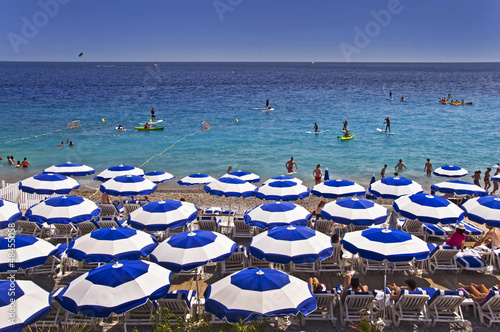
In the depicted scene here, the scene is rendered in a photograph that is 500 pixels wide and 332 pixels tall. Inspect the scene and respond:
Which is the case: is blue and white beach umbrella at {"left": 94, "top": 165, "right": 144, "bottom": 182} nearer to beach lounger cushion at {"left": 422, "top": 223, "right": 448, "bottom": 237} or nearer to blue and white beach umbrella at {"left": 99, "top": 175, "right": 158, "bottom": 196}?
blue and white beach umbrella at {"left": 99, "top": 175, "right": 158, "bottom": 196}

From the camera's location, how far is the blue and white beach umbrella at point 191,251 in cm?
744

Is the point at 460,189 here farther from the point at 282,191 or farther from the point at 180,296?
the point at 180,296

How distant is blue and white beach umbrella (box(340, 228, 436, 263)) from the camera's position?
7680 mm

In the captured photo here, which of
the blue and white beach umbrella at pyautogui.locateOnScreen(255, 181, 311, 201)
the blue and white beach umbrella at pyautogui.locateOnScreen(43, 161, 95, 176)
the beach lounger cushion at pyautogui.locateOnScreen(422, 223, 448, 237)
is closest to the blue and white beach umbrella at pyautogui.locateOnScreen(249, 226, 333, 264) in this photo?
the blue and white beach umbrella at pyautogui.locateOnScreen(255, 181, 311, 201)

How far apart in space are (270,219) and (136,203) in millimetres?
6118

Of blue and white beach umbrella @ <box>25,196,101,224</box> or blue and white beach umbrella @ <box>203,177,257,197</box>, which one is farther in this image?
blue and white beach umbrella @ <box>203,177,257,197</box>

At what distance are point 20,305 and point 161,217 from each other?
4.10m

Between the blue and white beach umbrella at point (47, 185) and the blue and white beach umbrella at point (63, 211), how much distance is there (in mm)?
2502

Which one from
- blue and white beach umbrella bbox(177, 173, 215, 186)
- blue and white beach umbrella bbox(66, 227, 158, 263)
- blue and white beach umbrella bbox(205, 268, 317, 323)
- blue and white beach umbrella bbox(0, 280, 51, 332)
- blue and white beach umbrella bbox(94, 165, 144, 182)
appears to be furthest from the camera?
blue and white beach umbrella bbox(94, 165, 144, 182)

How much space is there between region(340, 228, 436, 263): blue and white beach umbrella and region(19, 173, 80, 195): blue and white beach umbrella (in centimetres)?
945

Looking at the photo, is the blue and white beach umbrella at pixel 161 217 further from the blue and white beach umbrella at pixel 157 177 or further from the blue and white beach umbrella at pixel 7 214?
the blue and white beach umbrella at pixel 157 177

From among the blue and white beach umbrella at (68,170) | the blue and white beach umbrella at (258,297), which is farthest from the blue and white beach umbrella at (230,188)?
the blue and white beach umbrella at (68,170)

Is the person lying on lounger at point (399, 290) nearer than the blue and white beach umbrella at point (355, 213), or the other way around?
the person lying on lounger at point (399, 290)

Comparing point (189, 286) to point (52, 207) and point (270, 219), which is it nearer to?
point (270, 219)
